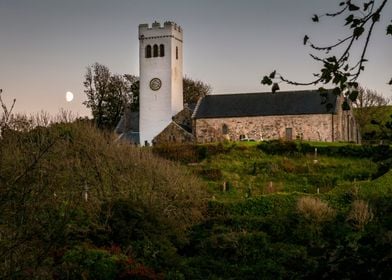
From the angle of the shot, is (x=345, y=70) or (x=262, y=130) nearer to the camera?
(x=345, y=70)

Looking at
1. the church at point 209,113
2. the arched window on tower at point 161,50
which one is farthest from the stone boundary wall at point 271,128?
the arched window on tower at point 161,50

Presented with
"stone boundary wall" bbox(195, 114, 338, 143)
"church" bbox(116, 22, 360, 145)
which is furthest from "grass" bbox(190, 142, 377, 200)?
"stone boundary wall" bbox(195, 114, 338, 143)

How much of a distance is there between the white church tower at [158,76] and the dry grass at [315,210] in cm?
3181

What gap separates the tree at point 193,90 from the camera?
7425 centimetres

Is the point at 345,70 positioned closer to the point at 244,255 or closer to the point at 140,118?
the point at 244,255

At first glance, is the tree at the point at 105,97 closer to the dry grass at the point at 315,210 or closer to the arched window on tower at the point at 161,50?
the arched window on tower at the point at 161,50

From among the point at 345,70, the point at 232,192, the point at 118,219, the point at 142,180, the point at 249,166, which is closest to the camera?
the point at 345,70

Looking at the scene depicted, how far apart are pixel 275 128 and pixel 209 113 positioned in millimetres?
5957

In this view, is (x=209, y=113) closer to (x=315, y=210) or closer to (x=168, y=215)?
(x=315, y=210)

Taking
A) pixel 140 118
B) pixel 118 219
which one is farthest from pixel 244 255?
pixel 140 118

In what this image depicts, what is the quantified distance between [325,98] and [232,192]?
32059 mm

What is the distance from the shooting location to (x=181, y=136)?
191 ft

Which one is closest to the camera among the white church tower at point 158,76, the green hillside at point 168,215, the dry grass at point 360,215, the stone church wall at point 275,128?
the green hillside at point 168,215

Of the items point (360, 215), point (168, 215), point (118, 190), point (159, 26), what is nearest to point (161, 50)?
point (159, 26)
